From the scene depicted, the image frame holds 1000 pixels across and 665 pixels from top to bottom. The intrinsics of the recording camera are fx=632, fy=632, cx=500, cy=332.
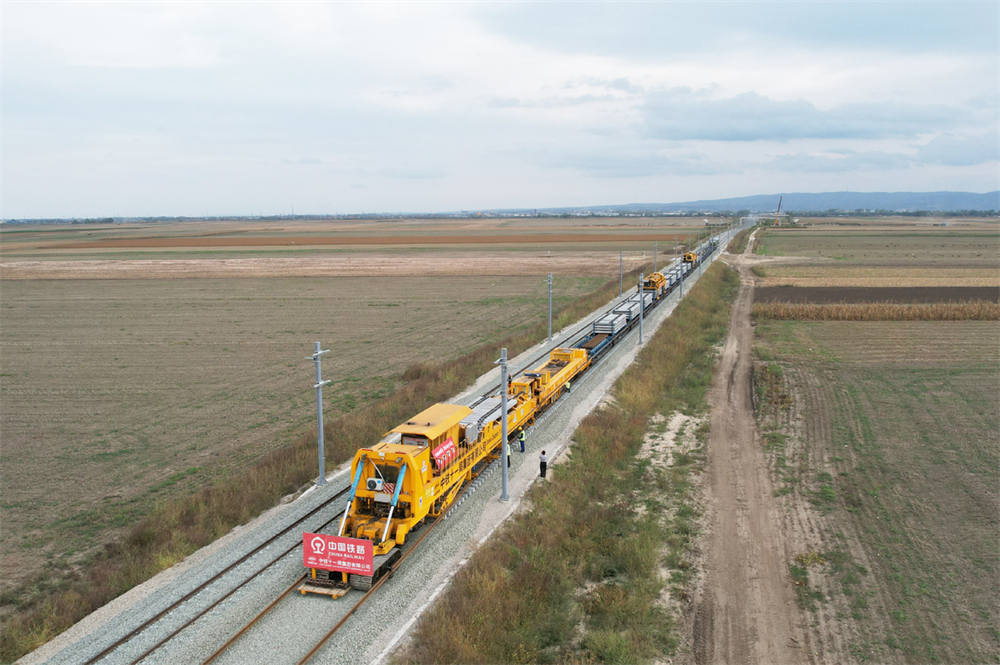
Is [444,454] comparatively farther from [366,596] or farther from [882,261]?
[882,261]

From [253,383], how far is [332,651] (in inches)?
1062

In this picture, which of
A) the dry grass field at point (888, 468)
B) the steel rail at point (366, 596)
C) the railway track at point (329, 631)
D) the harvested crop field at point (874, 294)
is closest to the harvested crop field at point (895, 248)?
the harvested crop field at point (874, 294)

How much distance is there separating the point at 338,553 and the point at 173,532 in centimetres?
638

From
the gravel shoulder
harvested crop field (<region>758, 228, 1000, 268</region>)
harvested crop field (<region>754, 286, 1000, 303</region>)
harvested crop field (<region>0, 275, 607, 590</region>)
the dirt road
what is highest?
harvested crop field (<region>758, 228, 1000, 268</region>)

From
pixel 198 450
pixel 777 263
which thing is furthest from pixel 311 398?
pixel 777 263

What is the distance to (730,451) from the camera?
2805cm

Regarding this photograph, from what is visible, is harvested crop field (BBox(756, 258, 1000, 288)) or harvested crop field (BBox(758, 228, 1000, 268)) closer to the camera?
harvested crop field (BBox(756, 258, 1000, 288))

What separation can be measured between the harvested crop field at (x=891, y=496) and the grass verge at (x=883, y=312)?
595 inches

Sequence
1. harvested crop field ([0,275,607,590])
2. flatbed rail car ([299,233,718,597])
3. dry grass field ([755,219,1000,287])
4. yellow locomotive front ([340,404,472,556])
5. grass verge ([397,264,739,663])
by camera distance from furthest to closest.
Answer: dry grass field ([755,219,1000,287])
harvested crop field ([0,275,607,590])
yellow locomotive front ([340,404,472,556])
flatbed rail car ([299,233,718,597])
grass verge ([397,264,739,663])

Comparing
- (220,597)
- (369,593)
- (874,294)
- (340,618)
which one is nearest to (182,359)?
(220,597)

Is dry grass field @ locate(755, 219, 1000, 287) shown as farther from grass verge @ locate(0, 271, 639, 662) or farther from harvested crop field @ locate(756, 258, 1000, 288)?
grass verge @ locate(0, 271, 639, 662)

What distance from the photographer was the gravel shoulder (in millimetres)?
13991

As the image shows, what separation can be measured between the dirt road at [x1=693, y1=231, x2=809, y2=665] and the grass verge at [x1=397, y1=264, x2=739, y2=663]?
0.84 m

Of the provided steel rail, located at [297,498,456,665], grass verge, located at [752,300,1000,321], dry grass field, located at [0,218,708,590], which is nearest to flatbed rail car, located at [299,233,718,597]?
steel rail, located at [297,498,456,665]
